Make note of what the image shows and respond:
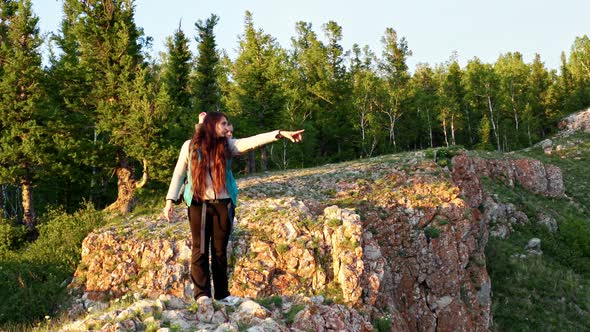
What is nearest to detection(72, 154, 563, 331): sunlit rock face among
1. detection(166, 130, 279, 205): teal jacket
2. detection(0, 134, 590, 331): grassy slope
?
detection(0, 134, 590, 331): grassy slope

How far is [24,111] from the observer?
19984mm

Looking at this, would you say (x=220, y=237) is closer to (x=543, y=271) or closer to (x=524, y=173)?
(x=543, y=271)

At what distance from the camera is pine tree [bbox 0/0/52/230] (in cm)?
1950

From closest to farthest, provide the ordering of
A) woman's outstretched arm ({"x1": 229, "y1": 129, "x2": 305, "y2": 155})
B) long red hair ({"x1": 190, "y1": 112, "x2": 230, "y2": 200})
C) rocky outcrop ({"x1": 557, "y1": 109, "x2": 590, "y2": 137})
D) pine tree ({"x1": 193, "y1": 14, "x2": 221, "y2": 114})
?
woman's outstretched arm ({"x1": 229, "y1": 129, "x2": 305, "y2": 155})
long red hair ({"x1": 190, "y1": 112, "x2": 230, "y2": 200})
pine tree ({"x1": 193, "y1": 14, "x2": 221, "y2": 114})
rocky outcrop ({"x1": 557, "y1": 109, "x2": 590, "y2": 137})

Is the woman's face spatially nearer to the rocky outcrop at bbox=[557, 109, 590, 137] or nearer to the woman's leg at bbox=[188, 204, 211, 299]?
the woman's leg at bbox=[188, 204, 211, 299]

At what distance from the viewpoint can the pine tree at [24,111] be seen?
19.5 metres

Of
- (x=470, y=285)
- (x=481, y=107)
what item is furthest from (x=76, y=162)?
(x=481, y=107)

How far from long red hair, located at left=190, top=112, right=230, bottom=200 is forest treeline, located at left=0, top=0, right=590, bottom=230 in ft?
50.9

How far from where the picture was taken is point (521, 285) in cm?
2234

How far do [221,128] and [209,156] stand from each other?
17.4 inches

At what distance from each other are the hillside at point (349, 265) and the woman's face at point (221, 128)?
2698mm

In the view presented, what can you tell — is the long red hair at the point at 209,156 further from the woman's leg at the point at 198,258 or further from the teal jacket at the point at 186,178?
the woman's leg at the point at 198,258

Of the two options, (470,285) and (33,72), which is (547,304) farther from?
(33,72)

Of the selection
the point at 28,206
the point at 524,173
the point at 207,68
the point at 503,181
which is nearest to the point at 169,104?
the point at 28,206
